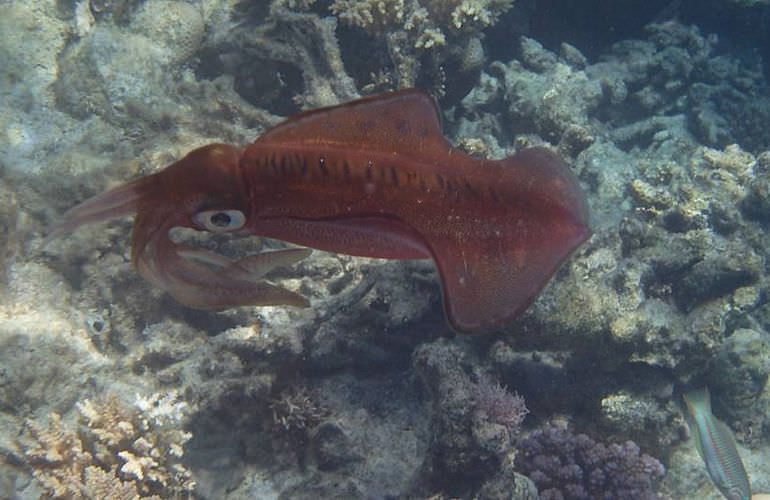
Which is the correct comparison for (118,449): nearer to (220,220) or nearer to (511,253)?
(220,220)

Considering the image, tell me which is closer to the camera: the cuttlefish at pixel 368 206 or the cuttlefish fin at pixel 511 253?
the cuttlefish at pixel 368 206

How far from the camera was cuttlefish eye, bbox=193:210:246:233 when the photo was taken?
1.91 m

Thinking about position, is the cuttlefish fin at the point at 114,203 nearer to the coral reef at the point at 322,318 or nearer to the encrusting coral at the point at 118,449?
the coral reef at the point at 322,318

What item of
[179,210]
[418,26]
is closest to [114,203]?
[179,210]

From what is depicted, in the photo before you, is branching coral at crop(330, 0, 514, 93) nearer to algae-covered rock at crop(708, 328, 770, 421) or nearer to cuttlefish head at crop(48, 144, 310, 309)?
cuttlefish head at crop(48, 144, 310, 309)

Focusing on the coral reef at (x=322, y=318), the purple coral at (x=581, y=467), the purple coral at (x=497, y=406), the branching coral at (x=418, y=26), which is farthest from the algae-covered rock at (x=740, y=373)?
the branching coral at (x=418, y=26)

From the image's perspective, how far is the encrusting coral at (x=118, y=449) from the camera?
4.04 meters

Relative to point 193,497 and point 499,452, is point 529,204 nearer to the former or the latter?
Answer: point 499,452

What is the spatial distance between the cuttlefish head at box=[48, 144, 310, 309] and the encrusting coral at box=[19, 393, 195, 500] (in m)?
2.38

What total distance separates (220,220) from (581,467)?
4.39 metres

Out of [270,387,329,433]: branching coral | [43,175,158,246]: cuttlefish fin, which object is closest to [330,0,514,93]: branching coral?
[270,387,329,433]: branching coral

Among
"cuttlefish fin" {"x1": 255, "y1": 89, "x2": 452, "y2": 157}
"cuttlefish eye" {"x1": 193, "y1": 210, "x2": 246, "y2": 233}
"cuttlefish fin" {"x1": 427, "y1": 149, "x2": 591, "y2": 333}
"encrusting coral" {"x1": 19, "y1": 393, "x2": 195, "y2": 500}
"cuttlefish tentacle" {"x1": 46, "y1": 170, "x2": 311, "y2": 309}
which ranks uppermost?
"cuttlefish fin" {"x1": 255, "y1": 89, "x2": 452, "y2": 157}

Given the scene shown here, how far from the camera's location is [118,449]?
13.9 ft

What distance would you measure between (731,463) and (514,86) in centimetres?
598
